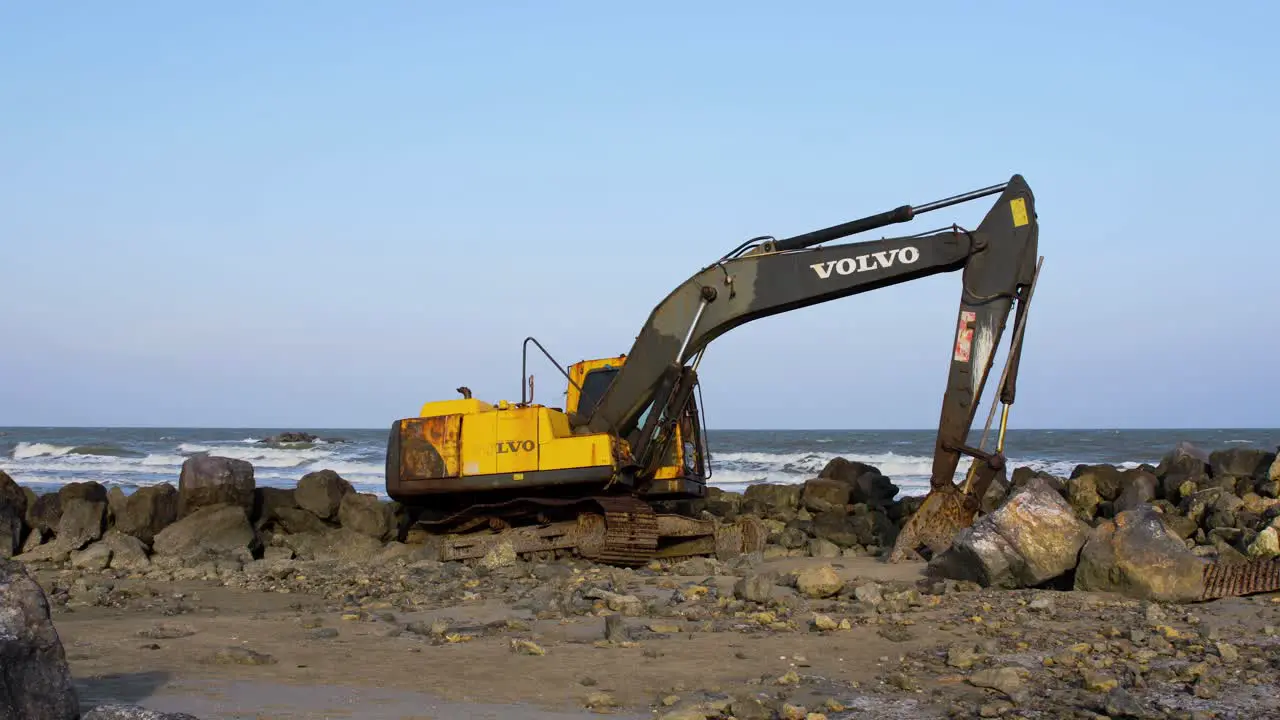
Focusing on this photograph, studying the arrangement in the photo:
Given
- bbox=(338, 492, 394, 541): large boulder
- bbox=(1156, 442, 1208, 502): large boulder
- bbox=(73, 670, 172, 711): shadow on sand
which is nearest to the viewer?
bbox=(73, 670, 172, 711): shadow on sand

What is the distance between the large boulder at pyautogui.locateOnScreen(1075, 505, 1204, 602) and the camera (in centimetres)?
911

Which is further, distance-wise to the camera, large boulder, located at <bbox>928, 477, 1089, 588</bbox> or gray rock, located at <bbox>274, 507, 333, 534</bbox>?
gray rock, located at <bbox>274, 507, 333, 534</bbox>

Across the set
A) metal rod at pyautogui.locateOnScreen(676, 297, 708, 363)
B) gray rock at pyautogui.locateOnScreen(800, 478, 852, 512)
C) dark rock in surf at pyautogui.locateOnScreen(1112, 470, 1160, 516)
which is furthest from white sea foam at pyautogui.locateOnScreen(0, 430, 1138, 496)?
metal rod at pyautogui.locateOnScreen(676, 297, 708, 363)

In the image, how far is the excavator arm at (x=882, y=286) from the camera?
11.4m

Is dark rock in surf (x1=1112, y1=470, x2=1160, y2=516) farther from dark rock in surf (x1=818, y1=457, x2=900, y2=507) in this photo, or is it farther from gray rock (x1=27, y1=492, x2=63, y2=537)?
gray rock (x1=27, y1=492, x2=63, y2=537)

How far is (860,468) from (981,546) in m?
9.31

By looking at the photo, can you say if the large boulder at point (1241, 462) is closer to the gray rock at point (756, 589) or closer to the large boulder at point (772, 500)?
the large boulder at point (772, 500)

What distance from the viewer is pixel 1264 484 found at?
16.0m

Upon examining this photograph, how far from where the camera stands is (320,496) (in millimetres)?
16438

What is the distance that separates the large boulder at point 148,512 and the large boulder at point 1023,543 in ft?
33.4

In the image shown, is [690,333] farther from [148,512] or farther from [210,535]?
[148,512]

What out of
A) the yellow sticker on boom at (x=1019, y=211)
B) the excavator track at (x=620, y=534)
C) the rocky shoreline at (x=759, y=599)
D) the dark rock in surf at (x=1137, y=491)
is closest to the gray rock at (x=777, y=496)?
the rocky shoreline at (x=759, y=599)

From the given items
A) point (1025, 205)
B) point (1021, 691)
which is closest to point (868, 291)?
point (1025, 205)

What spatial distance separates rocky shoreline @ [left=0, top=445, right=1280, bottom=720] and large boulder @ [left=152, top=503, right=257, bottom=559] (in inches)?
1.3
